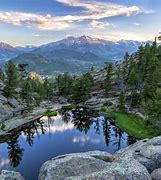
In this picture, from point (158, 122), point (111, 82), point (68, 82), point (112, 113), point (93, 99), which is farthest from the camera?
point (68, 82)

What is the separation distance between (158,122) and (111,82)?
305 ft

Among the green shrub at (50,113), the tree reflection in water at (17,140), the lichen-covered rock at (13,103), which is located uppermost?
the lichen-covered rock at (13,103)

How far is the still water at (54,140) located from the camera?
7094 cm

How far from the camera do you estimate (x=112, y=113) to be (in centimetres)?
12206

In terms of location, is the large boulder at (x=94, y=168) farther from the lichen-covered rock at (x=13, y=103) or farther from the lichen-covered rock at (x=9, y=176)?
the lichen-covered rock at (x=13, y=103)

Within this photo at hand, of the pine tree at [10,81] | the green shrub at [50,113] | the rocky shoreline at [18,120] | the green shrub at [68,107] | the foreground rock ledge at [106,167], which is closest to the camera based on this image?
the foreground rock ledge at [106,167]

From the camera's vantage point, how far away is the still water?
70.9 metres

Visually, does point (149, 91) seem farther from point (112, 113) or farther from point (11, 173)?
point (11, 173)

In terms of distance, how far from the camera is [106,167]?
23.8m

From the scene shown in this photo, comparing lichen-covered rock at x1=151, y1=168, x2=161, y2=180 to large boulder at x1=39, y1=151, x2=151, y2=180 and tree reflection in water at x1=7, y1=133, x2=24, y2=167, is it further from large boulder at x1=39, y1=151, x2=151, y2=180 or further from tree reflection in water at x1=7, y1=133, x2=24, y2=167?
tree reflection in water at x1=7, y1=133, x2=24, y2=167

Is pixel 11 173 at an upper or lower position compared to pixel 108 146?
upper

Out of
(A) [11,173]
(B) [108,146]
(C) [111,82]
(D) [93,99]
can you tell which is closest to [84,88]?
(D) [93,99]

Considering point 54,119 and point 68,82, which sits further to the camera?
point 68,82

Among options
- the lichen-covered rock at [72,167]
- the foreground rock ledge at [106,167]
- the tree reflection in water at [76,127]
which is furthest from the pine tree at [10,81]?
the lichen-covered rock at [72,167]
